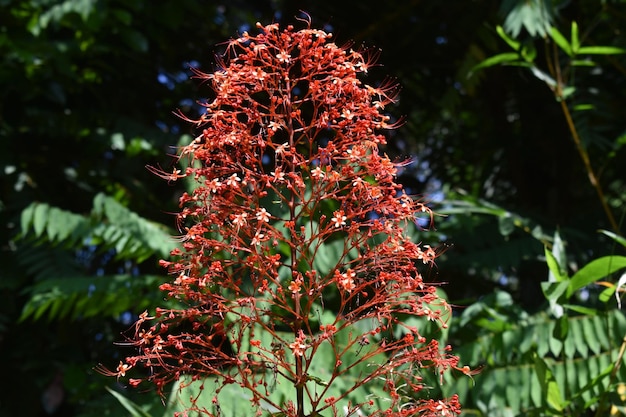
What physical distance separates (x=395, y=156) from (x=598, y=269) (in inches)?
61.5

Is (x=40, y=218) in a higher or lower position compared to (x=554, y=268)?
higher

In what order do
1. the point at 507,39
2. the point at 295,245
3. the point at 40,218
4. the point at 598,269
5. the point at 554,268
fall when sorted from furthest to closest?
the point at 40,218, the point at 507,39, the point at 554,268, the point at 598,269, the point at 295,245

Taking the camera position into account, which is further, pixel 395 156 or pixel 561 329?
pixel 395 156

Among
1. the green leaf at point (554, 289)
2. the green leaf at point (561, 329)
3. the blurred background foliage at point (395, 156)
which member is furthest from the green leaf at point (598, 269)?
the blurred background foliage at point (395, 156)

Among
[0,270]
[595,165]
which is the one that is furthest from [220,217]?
[595,165]

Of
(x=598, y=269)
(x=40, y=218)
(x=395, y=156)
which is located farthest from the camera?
(x=395, y=156)

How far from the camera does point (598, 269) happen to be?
2334 millimetres

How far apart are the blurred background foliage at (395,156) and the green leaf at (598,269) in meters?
0.52

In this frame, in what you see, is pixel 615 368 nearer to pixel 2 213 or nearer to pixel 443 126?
pixel 2 213

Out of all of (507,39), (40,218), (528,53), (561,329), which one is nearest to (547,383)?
(561,329)

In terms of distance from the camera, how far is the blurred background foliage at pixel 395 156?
325 centimetres

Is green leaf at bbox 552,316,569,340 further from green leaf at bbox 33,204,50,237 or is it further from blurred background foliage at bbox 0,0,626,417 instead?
green leaf at bbox 33,204,50,237

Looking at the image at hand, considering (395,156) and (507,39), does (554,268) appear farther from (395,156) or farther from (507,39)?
(395,156)

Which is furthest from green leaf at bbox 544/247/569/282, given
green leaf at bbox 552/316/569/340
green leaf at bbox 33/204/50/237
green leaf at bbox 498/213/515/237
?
green leaf at bbox 33/204/50/237
